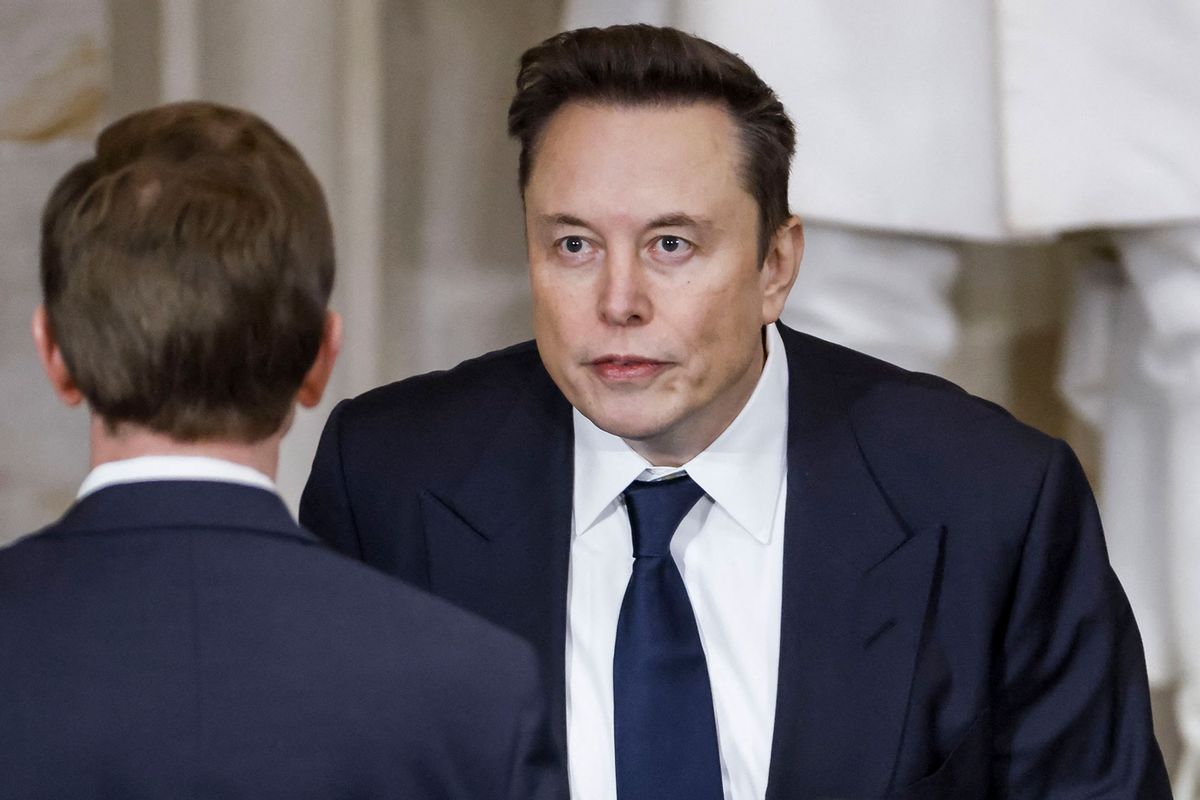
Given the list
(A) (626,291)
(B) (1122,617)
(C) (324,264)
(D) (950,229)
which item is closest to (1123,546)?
(D) (950,229)

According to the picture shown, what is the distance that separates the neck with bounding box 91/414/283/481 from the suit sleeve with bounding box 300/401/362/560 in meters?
0.46

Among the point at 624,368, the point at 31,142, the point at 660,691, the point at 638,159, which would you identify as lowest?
the point at 660,691

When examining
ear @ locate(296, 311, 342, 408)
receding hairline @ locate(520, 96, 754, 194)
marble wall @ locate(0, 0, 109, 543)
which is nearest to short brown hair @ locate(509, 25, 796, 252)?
receding hairline @ locate(520, 96, 754, 194)

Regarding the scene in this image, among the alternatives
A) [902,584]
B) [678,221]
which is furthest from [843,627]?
[678,221]

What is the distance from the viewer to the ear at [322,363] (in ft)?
3.05

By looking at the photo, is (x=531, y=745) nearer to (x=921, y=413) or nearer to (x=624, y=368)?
(x=624, y=368)

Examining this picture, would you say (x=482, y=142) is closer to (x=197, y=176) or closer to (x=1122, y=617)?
(x=1122, y=617)

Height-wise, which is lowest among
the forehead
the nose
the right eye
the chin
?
the chin

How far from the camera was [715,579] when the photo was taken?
129cm

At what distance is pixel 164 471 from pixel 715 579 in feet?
1.63

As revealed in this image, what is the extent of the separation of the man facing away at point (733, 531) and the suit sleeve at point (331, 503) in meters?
0.04

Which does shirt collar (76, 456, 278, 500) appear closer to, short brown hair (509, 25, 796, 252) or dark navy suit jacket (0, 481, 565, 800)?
dark navy suit jacket (0, 481, 565, 800)

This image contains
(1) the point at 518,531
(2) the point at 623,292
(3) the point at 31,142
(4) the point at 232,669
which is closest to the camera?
(4) the point at 232,669

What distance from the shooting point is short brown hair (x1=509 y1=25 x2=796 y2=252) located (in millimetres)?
1273
